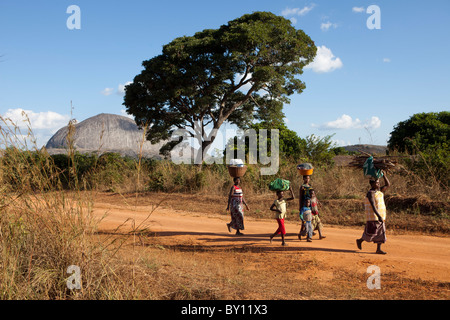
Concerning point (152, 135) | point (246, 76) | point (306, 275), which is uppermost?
A: point (246, 76)

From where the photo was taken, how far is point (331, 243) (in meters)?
7.97

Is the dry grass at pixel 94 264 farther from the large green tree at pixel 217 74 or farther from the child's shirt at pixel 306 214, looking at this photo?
the large green tree at pixel 217 74

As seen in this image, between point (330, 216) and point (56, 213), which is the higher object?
point (56, 213)

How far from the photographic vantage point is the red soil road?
6211 millimetres

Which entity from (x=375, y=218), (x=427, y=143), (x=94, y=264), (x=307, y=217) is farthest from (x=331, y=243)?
(x=427, y=143)

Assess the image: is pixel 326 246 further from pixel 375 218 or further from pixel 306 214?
pixel 375 218

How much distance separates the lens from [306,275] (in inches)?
233

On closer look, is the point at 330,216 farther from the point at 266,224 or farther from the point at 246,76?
the point at 246,76

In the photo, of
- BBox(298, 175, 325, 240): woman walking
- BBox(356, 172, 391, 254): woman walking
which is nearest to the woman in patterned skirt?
BBox(298, 175, 325, 240): woman walking

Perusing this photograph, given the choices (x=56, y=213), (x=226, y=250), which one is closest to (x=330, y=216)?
(x=226, y=250)

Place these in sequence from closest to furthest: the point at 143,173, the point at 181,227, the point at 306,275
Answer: the point at 306,275 → the point at 181,227 → the point at 143,173

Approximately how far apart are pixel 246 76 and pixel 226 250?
57.1 feet

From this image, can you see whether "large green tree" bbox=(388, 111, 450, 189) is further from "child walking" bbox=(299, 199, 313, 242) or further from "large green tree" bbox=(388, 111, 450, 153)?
"child walking" bbox=(299, 199, 313, 242)
